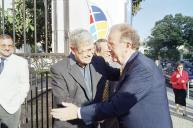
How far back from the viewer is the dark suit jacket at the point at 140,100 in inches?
102

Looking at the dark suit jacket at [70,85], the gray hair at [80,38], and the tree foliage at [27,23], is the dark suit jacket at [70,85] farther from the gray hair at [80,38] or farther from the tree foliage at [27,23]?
the tree foliage at [27,23]

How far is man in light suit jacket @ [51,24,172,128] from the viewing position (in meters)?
2.61

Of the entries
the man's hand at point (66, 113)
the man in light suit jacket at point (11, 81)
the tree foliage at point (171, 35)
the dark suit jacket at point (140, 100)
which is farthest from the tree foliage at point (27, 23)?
the tree foliage at point (171, 35)

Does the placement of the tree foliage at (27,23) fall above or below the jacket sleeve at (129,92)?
above

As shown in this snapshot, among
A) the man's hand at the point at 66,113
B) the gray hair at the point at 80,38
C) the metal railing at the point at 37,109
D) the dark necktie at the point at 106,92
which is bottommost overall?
the metal railing at the point at 37,109

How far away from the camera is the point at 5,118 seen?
5250 millimetres

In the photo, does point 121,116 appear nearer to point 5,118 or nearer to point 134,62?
point 134,62

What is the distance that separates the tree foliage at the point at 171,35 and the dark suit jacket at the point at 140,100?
85.7 meters

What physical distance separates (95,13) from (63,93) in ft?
15.8

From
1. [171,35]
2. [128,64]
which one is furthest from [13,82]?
[171,35]

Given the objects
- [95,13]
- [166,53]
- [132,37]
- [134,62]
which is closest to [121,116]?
[134,62]

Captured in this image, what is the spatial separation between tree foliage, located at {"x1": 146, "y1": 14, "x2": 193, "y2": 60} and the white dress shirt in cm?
8338

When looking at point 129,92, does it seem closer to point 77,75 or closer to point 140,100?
point 140,100

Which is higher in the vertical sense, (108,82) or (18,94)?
(108,82)
